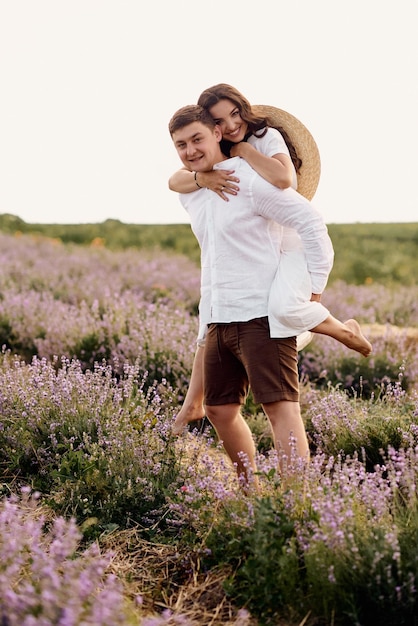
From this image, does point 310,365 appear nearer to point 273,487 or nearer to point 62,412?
point 62,412

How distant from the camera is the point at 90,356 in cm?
594

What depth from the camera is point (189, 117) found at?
317 cm

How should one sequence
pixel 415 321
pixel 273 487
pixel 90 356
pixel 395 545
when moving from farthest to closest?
pixel 415 321, pixel 90 356, pixel 273 487, pixel 395 545

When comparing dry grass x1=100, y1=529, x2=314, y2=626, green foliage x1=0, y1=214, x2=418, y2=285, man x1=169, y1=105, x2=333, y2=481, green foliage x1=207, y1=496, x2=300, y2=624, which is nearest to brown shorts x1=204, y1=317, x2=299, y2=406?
man x1=169, y1=105, x2=333, y2=481

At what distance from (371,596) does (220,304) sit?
140 centimetres

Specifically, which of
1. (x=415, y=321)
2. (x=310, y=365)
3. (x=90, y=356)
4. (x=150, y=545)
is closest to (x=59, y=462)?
(x=150, y=545)

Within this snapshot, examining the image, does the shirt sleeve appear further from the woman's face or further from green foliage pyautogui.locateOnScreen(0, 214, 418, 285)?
green foliage pyautogui.locateOnScreen(0, 214, 418, 285)

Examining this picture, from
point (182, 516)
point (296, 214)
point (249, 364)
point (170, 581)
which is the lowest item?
point (170, 581)

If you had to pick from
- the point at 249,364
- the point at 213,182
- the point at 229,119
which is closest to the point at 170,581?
the point at 249,364

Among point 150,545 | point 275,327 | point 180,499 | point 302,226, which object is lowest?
point 150,545

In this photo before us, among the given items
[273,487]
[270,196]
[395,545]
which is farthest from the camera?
[270,196]

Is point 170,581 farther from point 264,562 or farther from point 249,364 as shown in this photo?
point 249,364

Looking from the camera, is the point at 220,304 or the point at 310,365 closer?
the point at 220,304

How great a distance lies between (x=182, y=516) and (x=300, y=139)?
1.88 metres
